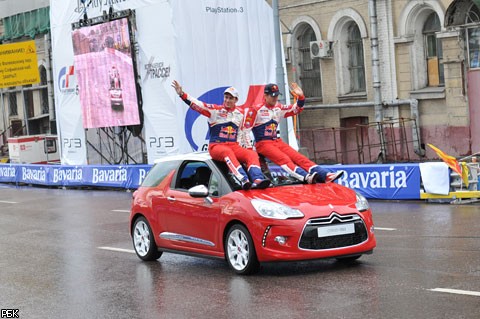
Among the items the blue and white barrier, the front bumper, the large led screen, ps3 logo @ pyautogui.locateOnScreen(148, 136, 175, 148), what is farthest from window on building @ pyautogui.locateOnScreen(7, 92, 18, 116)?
the front bumper

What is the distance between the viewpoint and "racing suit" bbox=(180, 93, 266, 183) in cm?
1237

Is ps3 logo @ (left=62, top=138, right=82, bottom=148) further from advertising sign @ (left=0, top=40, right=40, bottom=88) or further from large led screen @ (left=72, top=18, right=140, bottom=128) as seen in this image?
advertising sign @ (left=0, top=40, right=40, bottom=88)

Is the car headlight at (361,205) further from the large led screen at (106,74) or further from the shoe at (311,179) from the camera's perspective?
the large led screen at (106,74)

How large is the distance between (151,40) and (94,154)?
6345 millimetres

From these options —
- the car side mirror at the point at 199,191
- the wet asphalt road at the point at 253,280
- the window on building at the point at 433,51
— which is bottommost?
the wet asphalt road at the point at 253,280

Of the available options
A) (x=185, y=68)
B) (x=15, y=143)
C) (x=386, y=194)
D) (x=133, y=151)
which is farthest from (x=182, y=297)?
(x=15, y=143)

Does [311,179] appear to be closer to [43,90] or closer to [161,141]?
[161,141]

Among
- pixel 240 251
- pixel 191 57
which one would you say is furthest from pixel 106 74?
pixel 240 251

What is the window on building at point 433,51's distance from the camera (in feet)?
99.1

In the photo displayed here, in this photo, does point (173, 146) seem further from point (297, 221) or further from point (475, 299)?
point (475, 299)

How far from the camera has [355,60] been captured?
3338 centimetres

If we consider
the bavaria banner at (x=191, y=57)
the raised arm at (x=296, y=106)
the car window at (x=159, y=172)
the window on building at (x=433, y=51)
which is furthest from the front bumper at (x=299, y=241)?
the window on building at (x=433, y=51)

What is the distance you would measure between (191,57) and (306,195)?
1636cm

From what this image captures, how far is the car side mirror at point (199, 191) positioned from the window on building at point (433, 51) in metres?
19.2
